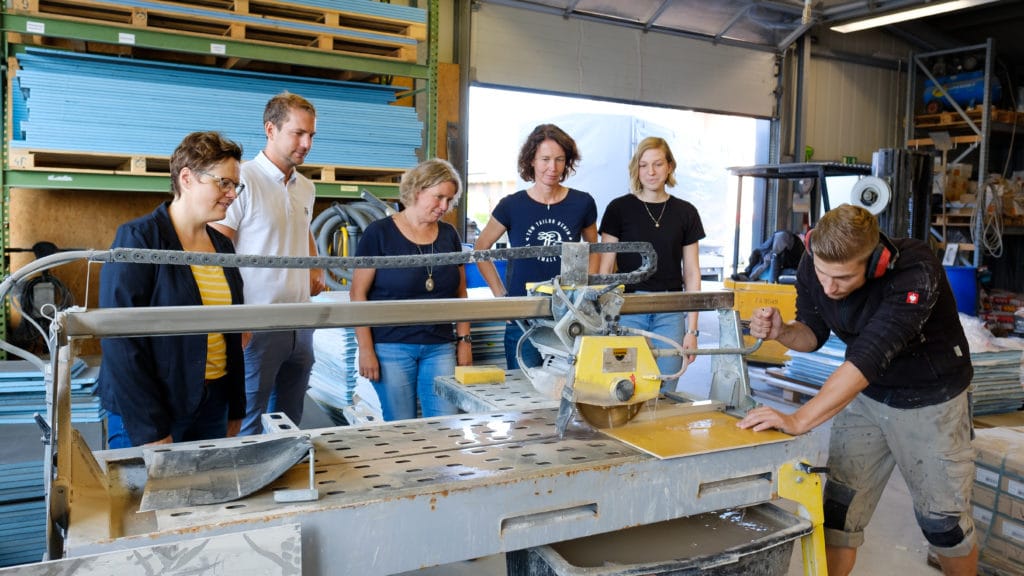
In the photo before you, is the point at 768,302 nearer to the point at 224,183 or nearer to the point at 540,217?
the point at 540,217

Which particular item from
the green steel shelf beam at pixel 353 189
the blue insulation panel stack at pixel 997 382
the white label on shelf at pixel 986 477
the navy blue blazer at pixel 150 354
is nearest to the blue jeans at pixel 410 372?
the navy blue blazer at pixel 150 354

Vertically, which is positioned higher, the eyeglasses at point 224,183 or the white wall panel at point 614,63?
the white wall panel at point 614,63

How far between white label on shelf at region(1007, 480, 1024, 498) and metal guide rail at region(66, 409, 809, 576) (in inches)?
64.5

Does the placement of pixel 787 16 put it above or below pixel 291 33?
above

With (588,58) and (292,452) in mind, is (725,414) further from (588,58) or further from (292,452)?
(588,58)

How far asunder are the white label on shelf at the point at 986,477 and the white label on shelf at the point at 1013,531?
0.44 ft

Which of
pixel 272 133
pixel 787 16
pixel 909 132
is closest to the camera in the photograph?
pixel 272 133

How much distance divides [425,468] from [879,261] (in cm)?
135

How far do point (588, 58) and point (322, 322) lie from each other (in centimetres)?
603

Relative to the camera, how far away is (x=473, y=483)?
1218 mm

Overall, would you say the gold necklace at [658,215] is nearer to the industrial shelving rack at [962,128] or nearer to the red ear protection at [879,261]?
the red ear protection at [879,261]

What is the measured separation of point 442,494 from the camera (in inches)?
46.5

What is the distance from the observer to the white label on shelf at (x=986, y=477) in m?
2.75

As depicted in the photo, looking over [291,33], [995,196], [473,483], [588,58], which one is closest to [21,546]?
[473,483]
